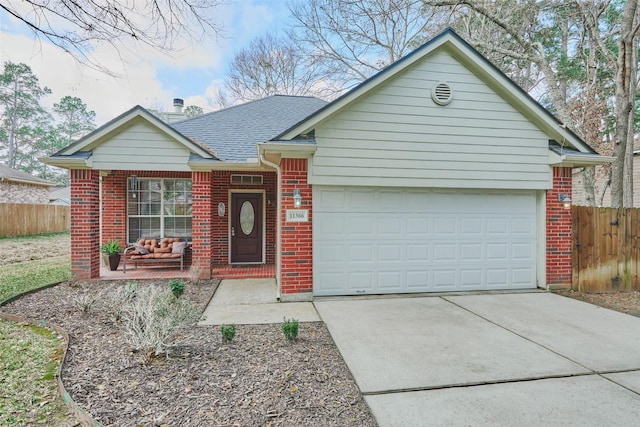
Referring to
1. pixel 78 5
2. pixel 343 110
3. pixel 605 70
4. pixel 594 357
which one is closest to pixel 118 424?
pixel 78 5

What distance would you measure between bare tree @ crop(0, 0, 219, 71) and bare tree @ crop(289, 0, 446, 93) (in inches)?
428

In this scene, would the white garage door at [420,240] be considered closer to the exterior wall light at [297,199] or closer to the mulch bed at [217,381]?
the exterior wall light at [297,199]

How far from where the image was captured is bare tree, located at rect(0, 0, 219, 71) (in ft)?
12.1

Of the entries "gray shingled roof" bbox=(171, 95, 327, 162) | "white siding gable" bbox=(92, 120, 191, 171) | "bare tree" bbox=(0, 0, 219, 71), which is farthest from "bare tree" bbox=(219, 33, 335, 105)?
"bare tree" bbox=(0, 0, 219, 71)

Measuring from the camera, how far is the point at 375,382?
11.0 feet

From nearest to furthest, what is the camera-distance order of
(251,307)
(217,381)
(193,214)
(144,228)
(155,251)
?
1. (217,381)
2. (251,307)
3. (193,214)
4. (155,251)
5. (144,228)

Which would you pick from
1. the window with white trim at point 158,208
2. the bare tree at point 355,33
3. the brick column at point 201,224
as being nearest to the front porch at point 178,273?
the brick column at point 201,224

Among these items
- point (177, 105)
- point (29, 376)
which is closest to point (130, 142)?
point (29, 376)

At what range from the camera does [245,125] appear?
35.8 feet

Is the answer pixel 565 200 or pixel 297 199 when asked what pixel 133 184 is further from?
pixel 565 200

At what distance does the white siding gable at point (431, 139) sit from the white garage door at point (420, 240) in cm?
38

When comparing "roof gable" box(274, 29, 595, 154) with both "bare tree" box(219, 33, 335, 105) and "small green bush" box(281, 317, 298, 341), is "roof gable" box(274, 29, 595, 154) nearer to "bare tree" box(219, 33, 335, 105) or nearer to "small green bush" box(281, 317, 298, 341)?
"small green bush" box(281, 317, 298, 341)

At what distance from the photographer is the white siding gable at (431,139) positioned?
654 cm

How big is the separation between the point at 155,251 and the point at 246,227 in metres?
2.52
